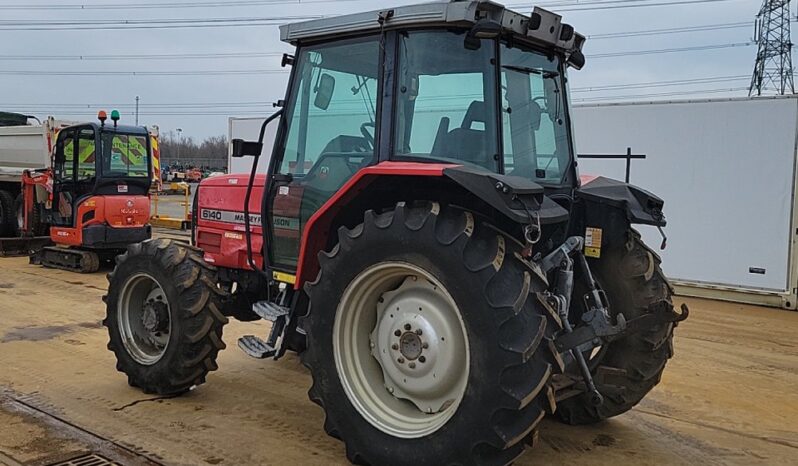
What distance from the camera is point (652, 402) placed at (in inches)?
207

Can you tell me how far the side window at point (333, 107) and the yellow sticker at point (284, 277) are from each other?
67 cm

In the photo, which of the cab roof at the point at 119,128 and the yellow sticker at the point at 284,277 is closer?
the yellow sticker at the point at 284,277

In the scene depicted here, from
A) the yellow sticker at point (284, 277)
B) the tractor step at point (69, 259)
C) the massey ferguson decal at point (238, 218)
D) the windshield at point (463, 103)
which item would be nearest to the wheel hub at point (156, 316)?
the massey ferguson decal at point (238, 218)

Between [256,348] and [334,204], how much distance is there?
1189 millimetres

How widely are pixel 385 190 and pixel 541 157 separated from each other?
3.38ft

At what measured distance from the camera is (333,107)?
177 inches

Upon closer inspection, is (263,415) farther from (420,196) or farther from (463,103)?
(463,103)

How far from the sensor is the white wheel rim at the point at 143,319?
5074mm

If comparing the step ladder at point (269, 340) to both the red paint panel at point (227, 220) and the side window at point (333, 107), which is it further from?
Answer: the side window at point (333, 107)

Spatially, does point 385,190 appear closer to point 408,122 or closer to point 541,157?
point 408,122

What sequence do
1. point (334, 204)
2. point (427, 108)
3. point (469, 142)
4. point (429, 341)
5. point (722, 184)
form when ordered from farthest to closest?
point (722, 184) < point (334, 204) < point (427, 108) < point (469, 142) < point (429, 341)

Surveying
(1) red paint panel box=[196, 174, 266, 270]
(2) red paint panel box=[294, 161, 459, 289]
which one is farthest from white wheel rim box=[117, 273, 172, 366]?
(2) red paint panel box=[294, 161, 459, 289]

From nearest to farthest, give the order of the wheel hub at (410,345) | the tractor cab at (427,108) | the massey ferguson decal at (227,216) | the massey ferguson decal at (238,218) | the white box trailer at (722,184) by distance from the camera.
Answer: the wheel hub at (410,345) → the tractor cab at (427,108) → the massey ferguson decal at (238,218) → the massey ferguson decal at (227,216) → the white box trailer at (722,184)

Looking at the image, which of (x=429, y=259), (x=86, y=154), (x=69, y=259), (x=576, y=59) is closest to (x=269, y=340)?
(x=429, y=259)
